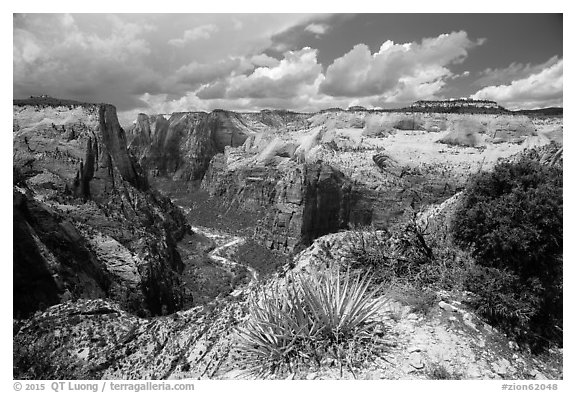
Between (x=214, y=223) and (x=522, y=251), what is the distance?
277 ft

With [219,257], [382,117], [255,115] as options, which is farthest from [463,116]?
[255,115]

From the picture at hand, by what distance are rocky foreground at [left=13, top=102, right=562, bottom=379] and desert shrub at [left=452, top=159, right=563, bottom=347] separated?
696 mm

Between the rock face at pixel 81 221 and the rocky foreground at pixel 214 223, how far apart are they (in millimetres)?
166

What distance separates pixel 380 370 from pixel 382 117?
106281mm

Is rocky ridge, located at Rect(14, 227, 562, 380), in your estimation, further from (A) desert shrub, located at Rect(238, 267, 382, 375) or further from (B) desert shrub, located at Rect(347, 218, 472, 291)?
(B) desert shrub, located at Rect(347, 218, 472, 291)

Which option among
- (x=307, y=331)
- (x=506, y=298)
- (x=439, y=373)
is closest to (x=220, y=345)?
(x=307, y=331)

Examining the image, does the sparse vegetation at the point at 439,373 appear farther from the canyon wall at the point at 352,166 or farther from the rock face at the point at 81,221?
the canyon wall at the point at 352,166

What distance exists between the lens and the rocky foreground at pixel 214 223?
8.24m

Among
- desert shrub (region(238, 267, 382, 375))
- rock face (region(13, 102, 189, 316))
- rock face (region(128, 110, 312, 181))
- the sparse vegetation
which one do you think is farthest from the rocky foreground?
rock face (region(128, 110, 312, 181))

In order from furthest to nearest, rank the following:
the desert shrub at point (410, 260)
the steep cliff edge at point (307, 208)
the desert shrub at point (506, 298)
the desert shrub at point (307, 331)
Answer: the steep cliff edge at point (307, 208) < the desert shrub at point (410, 260) < the desert shrub at point (506, 298) < the desert shrub at point (307, 331)

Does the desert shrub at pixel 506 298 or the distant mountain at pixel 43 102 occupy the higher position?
the distant mountain at pixel 43 102

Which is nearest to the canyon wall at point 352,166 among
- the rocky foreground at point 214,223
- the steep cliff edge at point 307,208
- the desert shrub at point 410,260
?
the steep cliff edge at point 307,208

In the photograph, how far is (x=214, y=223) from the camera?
89.6 m

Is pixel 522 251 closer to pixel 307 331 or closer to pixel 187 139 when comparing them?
pixel 307 331
